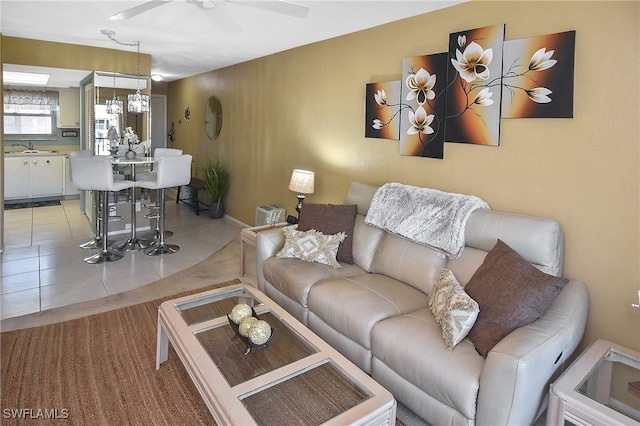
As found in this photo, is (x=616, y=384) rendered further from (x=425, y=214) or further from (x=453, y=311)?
(x=425, y=214)

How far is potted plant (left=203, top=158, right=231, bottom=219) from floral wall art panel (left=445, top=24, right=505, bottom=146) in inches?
169

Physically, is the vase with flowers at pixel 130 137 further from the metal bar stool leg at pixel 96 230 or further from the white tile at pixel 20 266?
the white tile at pixel 20 266

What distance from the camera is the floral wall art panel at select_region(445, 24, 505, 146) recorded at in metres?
2.68

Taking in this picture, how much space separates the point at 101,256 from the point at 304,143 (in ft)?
8.36

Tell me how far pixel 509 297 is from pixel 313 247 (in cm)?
155

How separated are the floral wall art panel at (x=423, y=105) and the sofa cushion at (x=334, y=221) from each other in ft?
2.32

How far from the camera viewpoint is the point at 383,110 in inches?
140

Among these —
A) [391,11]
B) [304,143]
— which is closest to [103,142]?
[304,143]

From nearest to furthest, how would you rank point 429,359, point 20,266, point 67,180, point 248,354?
point 429,359
point 248,354
point 20,266
point 67,180

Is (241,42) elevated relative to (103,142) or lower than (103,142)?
elevated

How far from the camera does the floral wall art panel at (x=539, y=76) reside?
7.66ft

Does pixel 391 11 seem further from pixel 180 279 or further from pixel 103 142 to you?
pixel 103 142

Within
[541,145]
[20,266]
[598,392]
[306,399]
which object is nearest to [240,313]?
[306,399]

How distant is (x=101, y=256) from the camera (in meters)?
Answer: 4.43
